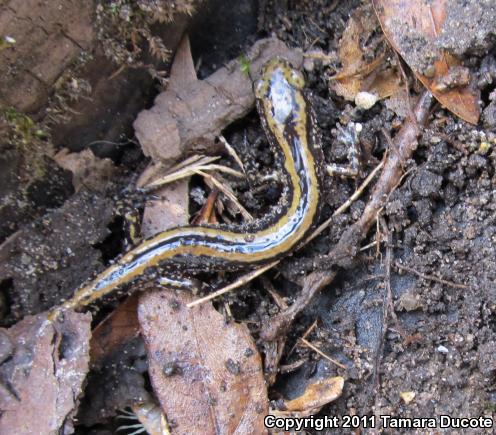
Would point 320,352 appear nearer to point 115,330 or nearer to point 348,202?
point 348,202

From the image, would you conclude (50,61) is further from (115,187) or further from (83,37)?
(115,187)

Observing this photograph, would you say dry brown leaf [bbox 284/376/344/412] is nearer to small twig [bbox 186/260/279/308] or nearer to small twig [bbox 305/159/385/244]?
small twig [bbox 186/260/279/308]

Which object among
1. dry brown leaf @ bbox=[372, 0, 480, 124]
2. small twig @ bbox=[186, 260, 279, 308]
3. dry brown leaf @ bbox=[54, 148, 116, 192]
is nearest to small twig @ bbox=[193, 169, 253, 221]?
small twig @ bbox=[186, 260, 279, 308]

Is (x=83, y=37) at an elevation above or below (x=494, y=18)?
above

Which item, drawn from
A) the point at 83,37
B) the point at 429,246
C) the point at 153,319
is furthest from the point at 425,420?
the point at 83,37

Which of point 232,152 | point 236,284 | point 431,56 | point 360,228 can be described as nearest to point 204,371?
point 236,284

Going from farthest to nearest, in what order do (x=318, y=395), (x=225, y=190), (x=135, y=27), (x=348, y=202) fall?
(x=225, y=190) → (x=348, y=202) → (x=318, y=395) → (x=135, y=27)
